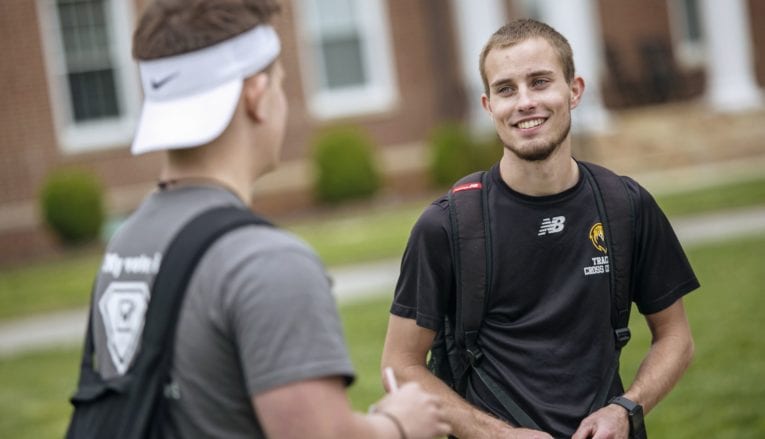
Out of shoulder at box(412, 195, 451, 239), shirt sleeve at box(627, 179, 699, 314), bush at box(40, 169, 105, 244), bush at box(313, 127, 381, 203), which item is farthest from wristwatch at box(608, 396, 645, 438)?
bush at box(313, 127, 381, 203)

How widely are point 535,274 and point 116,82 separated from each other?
17897mm

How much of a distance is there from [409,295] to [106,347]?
1.00 m

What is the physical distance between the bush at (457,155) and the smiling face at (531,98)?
649 inches

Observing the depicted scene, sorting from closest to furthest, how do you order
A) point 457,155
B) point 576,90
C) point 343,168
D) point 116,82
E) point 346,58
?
point 576,90 < point 343,168 < point 457,155 < point 116,82 < point 346,58

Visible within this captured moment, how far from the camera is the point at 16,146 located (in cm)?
1939

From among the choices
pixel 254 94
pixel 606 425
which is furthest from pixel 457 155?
pixel 254 94

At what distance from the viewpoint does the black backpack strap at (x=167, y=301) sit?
7.14 ft

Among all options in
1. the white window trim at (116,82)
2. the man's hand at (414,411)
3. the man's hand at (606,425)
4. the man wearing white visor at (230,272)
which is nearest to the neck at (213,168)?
the man wearing white visor at (230,272)

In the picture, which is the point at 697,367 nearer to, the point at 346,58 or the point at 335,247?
the point at 335,247

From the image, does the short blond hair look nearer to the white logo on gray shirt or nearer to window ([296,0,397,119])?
the white logo on gray shirt

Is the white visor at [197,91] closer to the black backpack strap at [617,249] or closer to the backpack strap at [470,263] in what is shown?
the backpack strap at [470,263]

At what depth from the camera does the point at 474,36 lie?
21266mm

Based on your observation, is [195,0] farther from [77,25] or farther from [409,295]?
[77,25]

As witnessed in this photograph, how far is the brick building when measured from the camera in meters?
19.5
